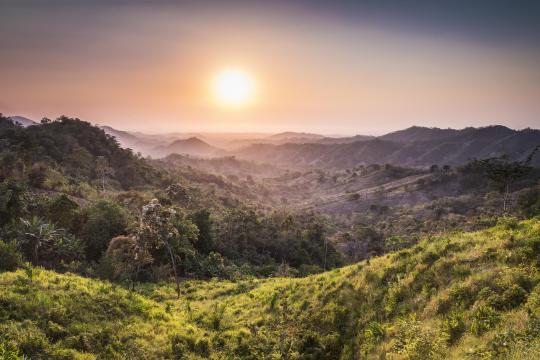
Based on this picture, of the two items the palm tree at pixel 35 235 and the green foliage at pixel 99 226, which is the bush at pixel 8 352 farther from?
the green foliage at pixel 99 226

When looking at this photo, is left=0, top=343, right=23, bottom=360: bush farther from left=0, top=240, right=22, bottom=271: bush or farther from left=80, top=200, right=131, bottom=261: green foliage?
left=80, top=200, right=131, bottom=261: green foliage

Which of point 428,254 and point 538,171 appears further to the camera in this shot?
point 538,171

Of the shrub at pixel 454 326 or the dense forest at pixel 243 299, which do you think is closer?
the shrub at pixel 454 326

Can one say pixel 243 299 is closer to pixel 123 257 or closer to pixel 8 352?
pixel 123 257

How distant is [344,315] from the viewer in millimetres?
19406

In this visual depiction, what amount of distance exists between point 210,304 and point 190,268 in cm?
1810

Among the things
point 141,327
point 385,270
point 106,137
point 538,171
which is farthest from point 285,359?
point 538,171

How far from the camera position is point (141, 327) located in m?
21.1

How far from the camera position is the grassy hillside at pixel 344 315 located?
1304cm

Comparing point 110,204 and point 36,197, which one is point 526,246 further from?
point 36,197

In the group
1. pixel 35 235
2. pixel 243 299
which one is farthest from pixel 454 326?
pixel 35 235

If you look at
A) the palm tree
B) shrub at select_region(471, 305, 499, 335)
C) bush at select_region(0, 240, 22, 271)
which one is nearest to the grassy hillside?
shrub at select_region(471, 305, 499, 335)

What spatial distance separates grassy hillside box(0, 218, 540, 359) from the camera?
13.0m

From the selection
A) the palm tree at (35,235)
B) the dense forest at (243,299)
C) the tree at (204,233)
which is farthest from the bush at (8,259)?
the tree at (204,233)
